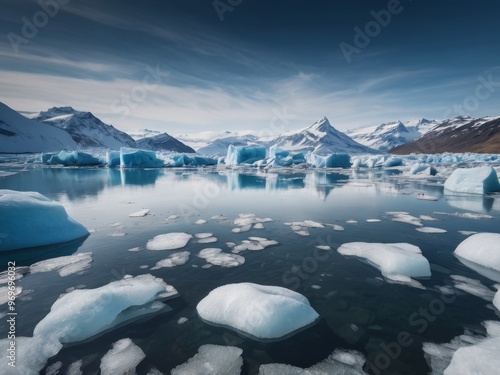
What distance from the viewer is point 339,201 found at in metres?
13.4

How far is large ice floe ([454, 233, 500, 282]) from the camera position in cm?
525

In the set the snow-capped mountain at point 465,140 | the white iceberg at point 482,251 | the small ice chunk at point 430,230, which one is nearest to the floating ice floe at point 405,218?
the small ice chunk at point 430,230

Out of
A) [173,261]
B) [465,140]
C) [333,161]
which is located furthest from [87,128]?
[465,140]

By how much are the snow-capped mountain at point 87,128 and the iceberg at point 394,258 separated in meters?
153

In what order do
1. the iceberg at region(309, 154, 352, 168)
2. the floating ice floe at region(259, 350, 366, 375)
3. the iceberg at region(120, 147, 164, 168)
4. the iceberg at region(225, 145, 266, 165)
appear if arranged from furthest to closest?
the iceberg at region(225, 145, 266, 165), the iceberg at region(309, 154, 352, 168), the iceberg at region(120, 147, 164, 168), the floating ice floe at region(259, 350, 366, 375)

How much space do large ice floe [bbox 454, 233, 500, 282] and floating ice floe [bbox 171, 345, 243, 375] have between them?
16.7 feet

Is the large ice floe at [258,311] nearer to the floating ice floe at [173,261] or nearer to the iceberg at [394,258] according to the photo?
the floating ice floe at [173,261]

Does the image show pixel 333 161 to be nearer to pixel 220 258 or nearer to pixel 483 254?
pixel 483 254

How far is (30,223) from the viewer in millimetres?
6699

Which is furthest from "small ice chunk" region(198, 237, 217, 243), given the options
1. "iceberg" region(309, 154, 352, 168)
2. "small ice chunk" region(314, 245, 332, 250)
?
"iceberg" region(309, 154, 352, 168)

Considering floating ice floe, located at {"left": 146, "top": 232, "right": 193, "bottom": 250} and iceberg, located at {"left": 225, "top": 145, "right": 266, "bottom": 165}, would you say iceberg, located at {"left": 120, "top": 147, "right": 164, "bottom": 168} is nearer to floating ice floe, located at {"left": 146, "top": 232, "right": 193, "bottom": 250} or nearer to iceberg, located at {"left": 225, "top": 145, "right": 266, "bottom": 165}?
iceberg, located at {"left": 225, "top": 145, "right": 266, "bottom": 165}

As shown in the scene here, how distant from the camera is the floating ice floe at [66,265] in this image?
17.8ft

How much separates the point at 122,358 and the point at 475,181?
762 inches

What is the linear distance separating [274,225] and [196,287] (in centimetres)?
451
